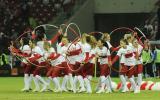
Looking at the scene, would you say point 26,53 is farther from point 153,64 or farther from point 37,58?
point 153,64

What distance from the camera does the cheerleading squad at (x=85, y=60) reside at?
27.8 m

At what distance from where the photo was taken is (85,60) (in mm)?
27484

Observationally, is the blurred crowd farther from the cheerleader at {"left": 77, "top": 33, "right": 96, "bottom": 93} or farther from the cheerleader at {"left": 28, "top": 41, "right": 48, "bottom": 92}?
the cheerleader at {"left": 77, "top": 33, "right": 96, "bottom": 93}

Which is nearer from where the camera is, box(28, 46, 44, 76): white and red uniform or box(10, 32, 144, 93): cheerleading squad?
box(10, 32, 144, 93): cheerleading squad

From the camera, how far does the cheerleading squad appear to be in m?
27.8

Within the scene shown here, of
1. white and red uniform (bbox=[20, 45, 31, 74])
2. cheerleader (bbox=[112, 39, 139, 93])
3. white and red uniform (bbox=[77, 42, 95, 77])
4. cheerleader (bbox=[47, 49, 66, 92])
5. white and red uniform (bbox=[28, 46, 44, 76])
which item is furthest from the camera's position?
white and red uniform (bbox=[20, 45, 31, 74])

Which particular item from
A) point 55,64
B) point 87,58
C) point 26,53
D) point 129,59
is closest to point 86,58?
point 87,58

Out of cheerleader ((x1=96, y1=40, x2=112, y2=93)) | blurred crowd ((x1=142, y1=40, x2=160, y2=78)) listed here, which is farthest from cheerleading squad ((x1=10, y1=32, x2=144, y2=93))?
blurred crowd ((x1=142, y1=40, x2=160, y2=78))

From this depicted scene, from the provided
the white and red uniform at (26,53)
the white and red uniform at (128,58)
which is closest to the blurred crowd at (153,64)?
the white and red uniform at (26,53)

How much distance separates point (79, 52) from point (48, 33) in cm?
2179

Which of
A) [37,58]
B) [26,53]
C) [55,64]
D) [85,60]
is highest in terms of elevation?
[26,53]

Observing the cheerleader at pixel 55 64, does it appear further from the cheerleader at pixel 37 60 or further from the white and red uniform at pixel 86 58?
the white and red uniform at pixel 86 58

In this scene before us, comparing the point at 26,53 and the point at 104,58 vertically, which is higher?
the point at 26,53

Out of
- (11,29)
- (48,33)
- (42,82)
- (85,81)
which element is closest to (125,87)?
(85,81)
